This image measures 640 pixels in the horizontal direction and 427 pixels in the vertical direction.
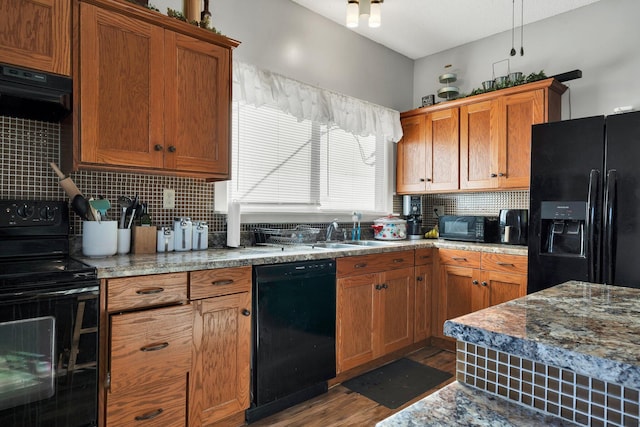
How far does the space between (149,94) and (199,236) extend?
88 cm

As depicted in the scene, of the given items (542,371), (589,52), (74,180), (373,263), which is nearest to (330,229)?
(373,263)

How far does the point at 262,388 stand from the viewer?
2070mm

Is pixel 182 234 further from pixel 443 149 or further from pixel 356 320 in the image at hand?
pixel 443 149

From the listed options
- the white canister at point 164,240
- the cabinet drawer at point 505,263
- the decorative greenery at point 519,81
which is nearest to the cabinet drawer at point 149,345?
the white canister at point 164,240

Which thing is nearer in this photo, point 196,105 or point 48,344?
point 48,344

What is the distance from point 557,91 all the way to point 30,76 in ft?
11.5

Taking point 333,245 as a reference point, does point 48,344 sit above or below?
below

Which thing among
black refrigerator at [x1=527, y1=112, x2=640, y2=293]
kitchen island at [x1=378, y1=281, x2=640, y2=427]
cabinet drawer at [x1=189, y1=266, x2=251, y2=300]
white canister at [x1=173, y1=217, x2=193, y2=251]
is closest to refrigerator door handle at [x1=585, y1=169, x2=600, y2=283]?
black refrigerator at [x1=527, y1=112, x2=640, y2=293]

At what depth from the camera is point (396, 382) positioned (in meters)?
2.61

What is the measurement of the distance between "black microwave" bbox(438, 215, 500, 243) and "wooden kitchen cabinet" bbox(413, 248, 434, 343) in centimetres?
31

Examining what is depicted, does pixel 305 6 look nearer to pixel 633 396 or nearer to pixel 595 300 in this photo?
pixel 595 300

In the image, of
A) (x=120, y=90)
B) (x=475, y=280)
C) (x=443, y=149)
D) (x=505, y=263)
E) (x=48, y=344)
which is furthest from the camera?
(x=443, y=149)

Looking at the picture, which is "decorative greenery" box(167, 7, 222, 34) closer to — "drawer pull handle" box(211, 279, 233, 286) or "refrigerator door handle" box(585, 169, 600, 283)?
"drawer pull handle" box(211, 279, 233, 286)

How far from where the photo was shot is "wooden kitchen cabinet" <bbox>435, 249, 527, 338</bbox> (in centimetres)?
284
